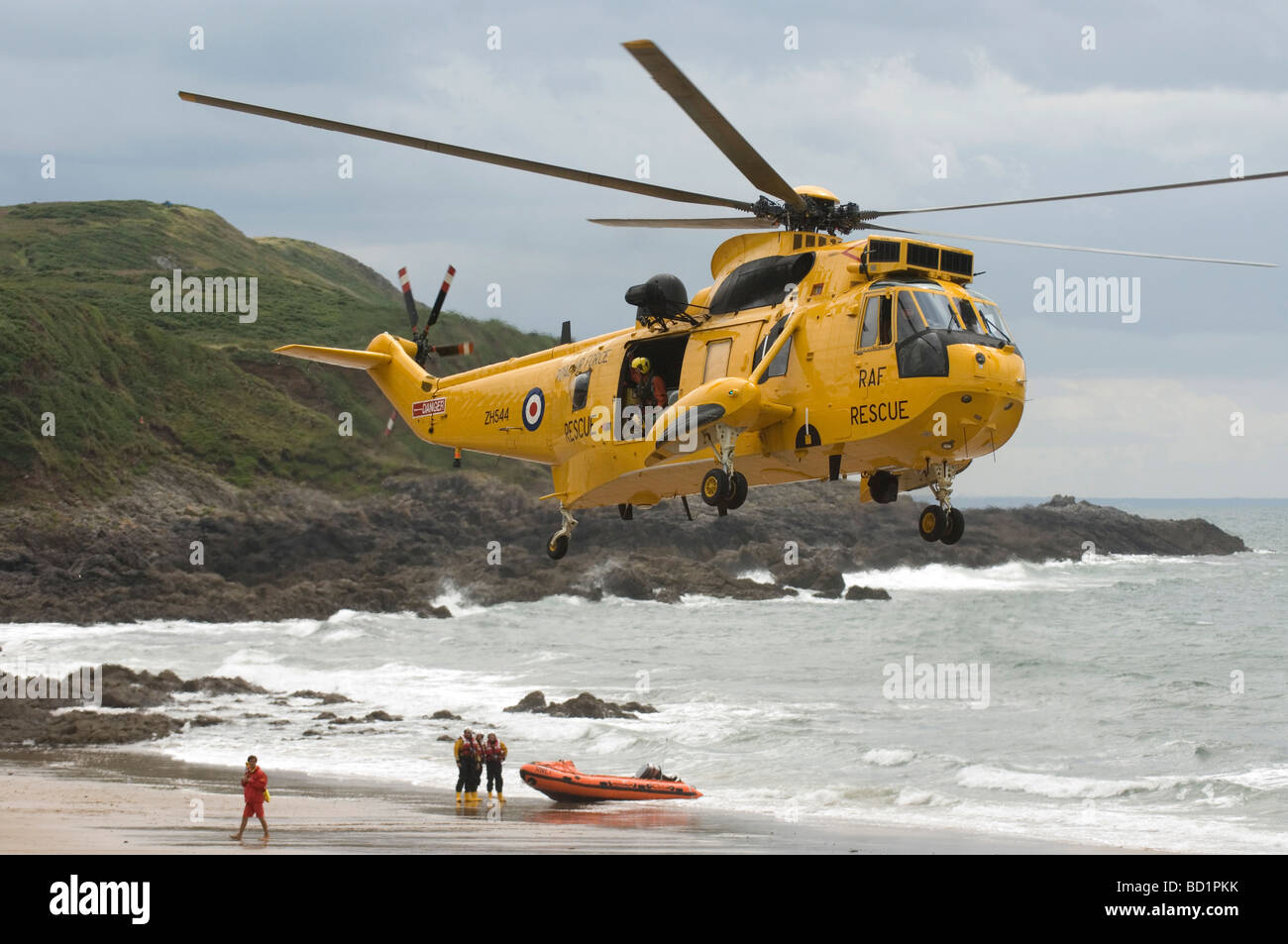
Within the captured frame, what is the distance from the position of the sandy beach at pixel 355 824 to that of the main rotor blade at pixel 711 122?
9675 millimetres

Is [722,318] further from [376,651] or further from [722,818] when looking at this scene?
[376,651]

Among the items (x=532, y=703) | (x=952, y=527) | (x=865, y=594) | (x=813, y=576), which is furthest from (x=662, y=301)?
(x=813, y=576)

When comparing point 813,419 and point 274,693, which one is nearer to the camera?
point 813,419

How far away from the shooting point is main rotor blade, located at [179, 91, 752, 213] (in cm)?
1418

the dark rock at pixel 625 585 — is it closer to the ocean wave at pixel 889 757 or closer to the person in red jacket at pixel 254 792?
the ocean wave at pixel 889 757

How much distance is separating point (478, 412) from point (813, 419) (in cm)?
686

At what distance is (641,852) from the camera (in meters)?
20.3

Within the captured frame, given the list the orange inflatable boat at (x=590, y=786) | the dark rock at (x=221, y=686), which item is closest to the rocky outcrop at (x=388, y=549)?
the dark rock at (x=221, y=686)

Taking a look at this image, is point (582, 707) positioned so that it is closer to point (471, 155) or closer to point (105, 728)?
point (105, 728)

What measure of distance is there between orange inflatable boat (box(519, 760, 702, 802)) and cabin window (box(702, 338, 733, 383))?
431 inches

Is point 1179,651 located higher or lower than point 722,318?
lower

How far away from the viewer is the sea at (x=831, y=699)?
2856 cm
